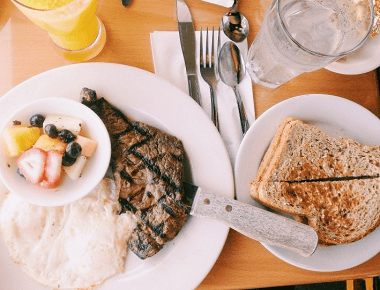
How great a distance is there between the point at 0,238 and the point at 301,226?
1.18 m

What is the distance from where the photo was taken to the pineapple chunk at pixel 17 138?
1.23 meters

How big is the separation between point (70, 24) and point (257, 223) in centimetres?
102

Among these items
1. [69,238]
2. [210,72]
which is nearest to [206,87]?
[210,72]

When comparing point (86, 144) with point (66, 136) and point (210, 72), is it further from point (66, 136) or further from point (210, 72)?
point (210, 72)

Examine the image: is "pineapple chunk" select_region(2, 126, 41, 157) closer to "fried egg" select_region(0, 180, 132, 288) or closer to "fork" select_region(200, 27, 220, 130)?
"fried egg" select_region(0, 180, 132, 288)

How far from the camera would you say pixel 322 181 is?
1.49 metres

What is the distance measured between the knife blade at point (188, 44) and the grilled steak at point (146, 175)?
0.82 ft

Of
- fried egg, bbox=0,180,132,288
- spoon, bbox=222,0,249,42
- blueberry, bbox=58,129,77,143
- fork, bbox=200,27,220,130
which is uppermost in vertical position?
spoon, bbox=222,0,249,42

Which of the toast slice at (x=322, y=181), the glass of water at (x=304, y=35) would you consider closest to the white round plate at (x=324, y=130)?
the toast slice at (x=322, y=181)

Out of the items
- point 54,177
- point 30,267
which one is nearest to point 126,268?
point 30,267

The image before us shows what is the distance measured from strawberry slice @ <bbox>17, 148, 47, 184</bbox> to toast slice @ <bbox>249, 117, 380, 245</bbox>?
2.63ft

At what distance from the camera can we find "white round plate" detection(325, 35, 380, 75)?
1477 mm

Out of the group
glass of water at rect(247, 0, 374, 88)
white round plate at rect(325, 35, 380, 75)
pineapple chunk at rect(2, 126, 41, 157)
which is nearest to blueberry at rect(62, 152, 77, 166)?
pineapple chunk at rect(2, 126, 41, 157)

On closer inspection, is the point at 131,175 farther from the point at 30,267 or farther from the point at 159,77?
the point at 30,267
